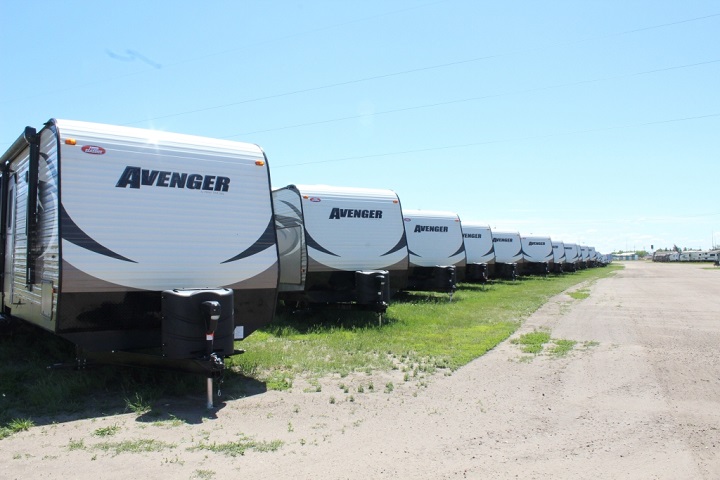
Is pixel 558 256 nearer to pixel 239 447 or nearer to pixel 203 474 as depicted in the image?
pixel 239 447

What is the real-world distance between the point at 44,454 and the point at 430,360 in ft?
17.2

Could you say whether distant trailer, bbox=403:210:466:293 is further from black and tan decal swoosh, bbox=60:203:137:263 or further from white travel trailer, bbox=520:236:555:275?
white travel trailer, bbox=520:236:555:275

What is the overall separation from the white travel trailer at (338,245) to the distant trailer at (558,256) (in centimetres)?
3010

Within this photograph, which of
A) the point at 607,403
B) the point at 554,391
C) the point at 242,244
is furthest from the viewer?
the point at 242,244

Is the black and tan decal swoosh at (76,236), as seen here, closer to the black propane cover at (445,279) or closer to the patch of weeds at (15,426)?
the patch of weeds at (15,426)

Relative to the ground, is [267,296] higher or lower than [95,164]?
lower

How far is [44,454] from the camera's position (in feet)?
15.0

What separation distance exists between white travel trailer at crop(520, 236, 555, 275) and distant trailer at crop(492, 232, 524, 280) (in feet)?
9.16

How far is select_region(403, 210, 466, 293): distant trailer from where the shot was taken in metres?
16.9

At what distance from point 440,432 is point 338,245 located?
717 cm

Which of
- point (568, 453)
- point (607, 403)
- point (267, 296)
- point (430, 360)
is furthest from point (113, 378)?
point (607, 403)

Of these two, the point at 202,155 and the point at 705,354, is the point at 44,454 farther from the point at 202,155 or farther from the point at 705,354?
the point at 705,354

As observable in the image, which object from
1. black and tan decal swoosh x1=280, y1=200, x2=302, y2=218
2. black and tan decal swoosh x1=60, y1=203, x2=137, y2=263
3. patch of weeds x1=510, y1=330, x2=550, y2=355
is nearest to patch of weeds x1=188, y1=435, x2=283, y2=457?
black and tan decal swoosh x1=60, y1=203, x2=137, y2=263

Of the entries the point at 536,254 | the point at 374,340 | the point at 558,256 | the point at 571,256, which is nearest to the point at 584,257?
the point at 571,256
